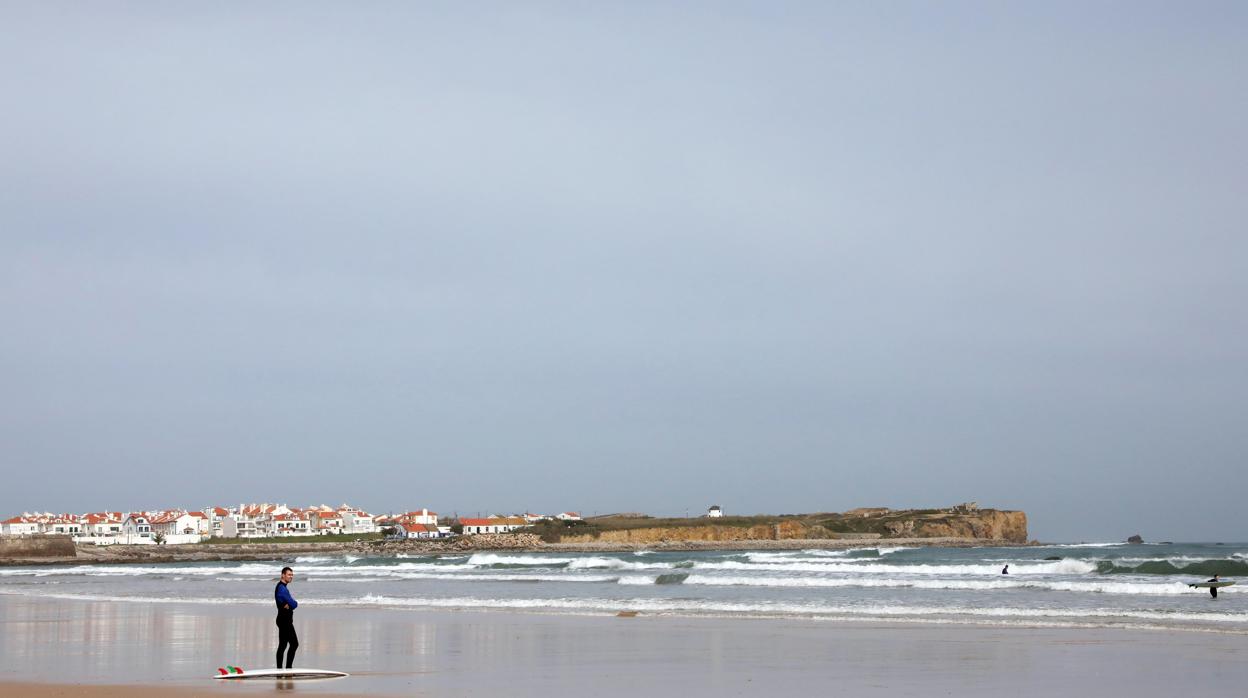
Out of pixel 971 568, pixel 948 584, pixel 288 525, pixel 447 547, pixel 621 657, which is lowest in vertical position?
pixel 447 547

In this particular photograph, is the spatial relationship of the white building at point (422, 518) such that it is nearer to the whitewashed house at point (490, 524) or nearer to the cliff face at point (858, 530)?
the whitewashed house at point (490, 524)

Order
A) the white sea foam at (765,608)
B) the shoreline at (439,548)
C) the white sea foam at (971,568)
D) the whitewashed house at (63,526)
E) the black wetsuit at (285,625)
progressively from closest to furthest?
1. the black wetsuit at (285,625)
2. the white sea foam at (765,608)
3. the white sea foam at (971,568)
4. the shoreline at (439,548)
5. the whitewashed house at (63,526)

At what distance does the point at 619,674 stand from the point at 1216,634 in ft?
35.5

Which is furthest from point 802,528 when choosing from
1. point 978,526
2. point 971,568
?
point 971,568

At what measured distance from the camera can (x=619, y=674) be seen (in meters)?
14.2

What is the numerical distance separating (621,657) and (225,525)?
398 feet

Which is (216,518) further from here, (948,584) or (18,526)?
(948,584)

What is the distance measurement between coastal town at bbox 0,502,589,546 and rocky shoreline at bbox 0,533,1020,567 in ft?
67.6

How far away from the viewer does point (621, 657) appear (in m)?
16.0

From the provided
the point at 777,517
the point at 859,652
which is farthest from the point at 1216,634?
the point at 777,517

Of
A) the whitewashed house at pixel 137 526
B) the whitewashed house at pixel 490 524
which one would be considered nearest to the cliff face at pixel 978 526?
the whitewashed house at pixel 490 524

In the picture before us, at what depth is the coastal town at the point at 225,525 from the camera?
125875 millimetres

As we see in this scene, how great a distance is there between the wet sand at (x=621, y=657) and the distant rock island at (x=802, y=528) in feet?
263

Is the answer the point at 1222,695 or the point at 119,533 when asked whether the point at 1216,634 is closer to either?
the point at 1222,695
